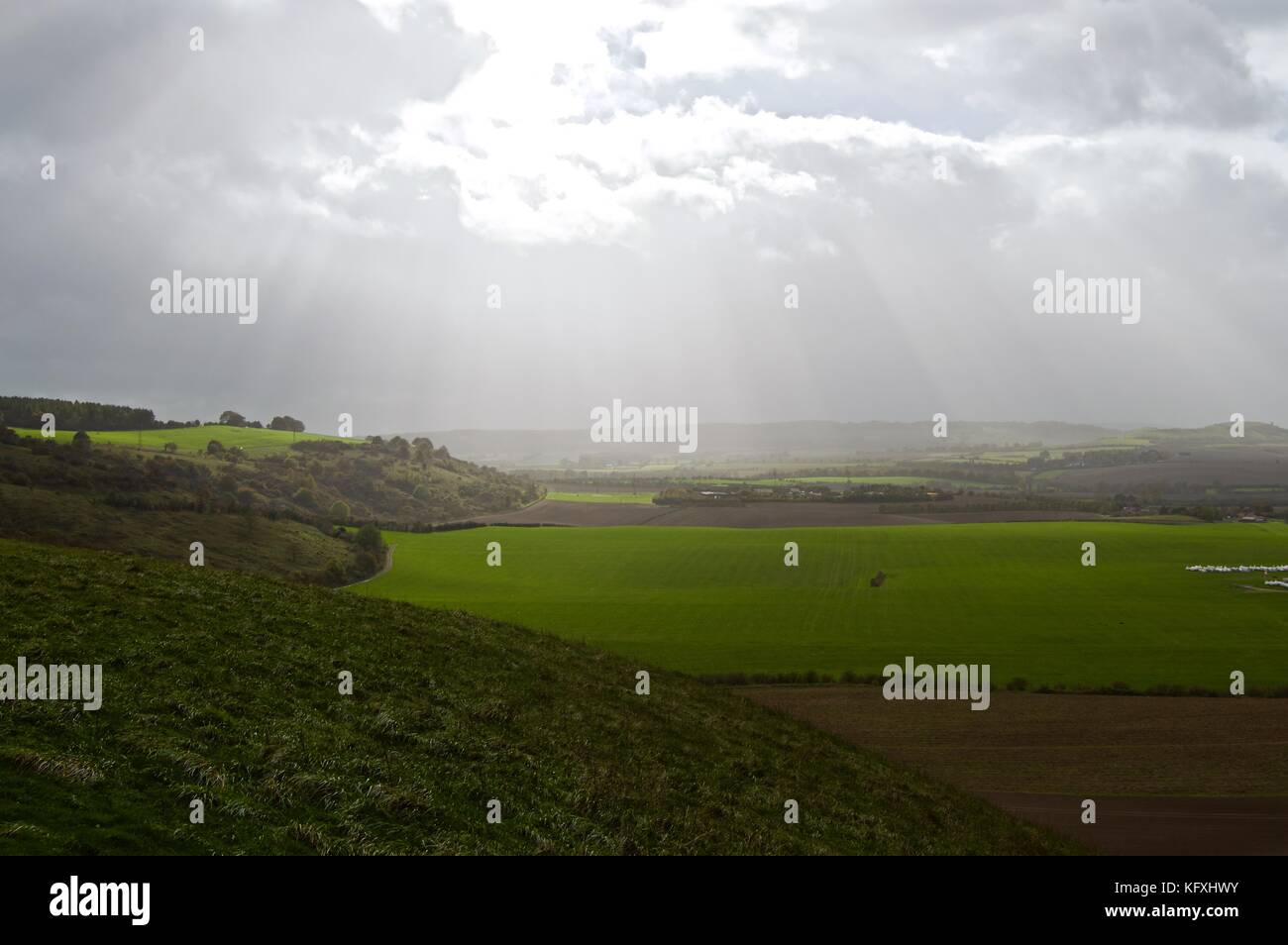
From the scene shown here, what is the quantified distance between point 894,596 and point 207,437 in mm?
144613

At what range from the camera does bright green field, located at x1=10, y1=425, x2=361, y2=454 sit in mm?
135000

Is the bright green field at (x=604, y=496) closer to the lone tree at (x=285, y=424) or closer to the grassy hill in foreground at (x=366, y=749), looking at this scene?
the lone tree at (x=285, y=424)

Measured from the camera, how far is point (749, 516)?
416 ft

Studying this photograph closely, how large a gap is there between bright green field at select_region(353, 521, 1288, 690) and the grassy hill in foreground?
17756mm

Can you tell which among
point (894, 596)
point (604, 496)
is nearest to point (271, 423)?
point (604, 496)

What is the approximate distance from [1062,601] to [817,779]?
5523cm

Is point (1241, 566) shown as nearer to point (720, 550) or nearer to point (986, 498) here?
point (720, 550)

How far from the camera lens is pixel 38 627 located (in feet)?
55.1

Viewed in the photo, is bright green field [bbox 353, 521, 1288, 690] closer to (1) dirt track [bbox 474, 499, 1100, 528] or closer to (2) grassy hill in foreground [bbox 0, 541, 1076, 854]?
(1) dirt track [bbox 474, 499, 1100, 528]


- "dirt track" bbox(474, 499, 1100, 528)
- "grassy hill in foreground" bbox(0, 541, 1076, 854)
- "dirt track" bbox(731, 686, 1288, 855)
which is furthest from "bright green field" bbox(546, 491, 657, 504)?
"grassy hill in foreground" bbox(0, 541, 1076, 854)

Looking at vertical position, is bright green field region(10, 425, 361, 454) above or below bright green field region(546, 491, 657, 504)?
above

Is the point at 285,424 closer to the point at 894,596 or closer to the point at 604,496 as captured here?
the point at 604,496

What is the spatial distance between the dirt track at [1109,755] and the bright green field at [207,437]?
12694cm
